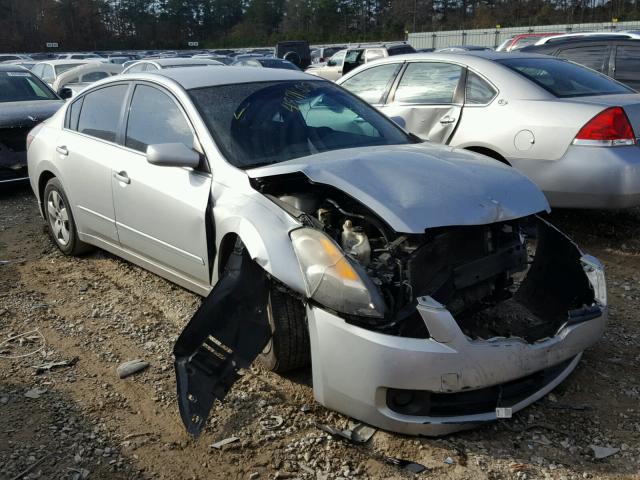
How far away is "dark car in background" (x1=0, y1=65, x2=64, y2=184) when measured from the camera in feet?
24.3

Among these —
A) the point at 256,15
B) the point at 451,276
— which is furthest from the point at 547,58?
the point at 256,15

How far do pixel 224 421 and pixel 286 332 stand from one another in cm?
52

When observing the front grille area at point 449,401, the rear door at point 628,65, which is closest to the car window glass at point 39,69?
the rear door at point 628,65

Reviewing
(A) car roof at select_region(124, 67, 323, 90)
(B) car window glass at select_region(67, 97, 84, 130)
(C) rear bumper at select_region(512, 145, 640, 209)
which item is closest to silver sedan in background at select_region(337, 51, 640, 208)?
(C) rear bumper at select_region(512, 145, 640, 209)

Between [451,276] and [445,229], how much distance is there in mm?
230

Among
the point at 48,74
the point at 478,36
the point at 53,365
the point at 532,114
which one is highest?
the point at 532,114

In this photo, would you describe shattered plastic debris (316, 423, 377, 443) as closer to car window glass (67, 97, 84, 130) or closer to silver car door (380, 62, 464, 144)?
car window glass (67, 97, 84, 130)

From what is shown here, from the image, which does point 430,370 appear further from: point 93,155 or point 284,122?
point 93,155

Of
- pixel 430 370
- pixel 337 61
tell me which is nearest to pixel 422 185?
pixel 430 370

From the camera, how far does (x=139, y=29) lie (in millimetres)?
75938

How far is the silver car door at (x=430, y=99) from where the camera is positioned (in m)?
5.89

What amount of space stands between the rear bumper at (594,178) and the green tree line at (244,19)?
48023 mm

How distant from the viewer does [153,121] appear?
4211 mm

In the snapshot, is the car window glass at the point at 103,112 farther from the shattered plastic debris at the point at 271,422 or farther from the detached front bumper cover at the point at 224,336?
the shattered plastic debris at the point at 271,422
